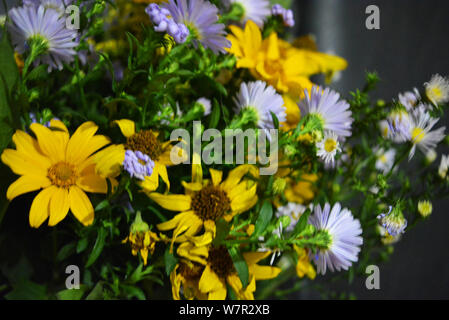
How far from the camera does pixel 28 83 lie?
0.38 m

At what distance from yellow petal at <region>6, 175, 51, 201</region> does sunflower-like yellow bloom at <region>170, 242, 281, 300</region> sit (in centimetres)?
12

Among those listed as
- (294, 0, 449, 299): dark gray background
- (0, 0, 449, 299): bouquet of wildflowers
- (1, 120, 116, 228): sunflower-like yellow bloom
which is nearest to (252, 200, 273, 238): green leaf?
(0, 0, 449, 299): bouquet of wildflowers

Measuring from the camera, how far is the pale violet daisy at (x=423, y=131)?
1.27 feet

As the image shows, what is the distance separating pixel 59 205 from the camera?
0.31m

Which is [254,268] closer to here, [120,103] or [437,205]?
[120,103]

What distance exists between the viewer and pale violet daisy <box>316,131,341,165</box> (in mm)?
364

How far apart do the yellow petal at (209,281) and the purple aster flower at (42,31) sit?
0.20 meters

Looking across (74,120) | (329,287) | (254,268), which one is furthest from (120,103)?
(329,287)

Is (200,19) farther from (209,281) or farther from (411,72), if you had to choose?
(411,72)

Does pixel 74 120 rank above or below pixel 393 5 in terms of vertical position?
below

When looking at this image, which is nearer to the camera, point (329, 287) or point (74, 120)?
point (74, 120)

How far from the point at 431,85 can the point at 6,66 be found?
36 cm

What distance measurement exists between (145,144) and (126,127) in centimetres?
2

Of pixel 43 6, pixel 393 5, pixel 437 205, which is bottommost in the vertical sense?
pixel 437 205
